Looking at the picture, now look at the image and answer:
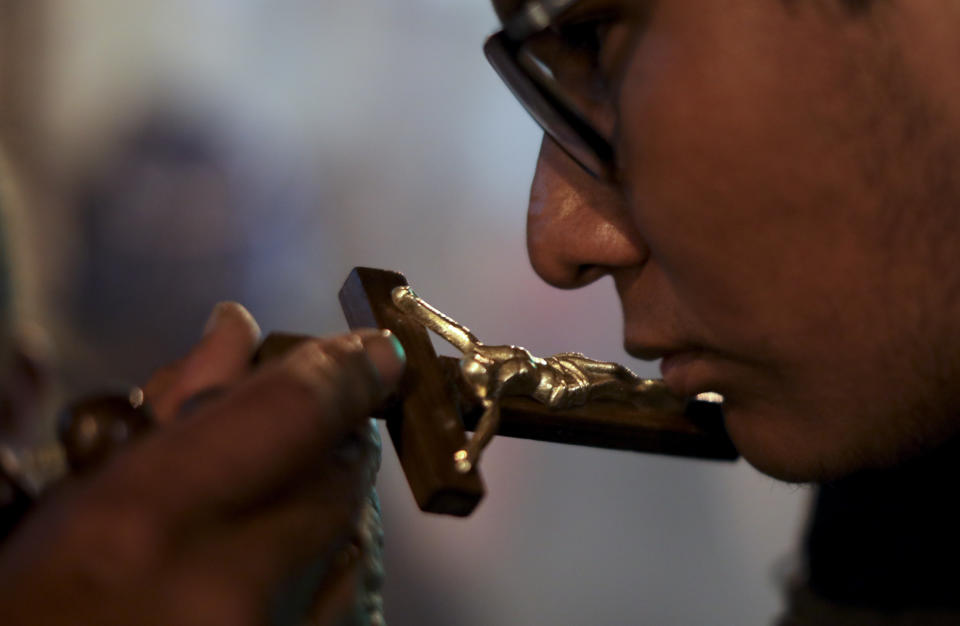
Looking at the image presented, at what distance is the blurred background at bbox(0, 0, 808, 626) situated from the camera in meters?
1.68

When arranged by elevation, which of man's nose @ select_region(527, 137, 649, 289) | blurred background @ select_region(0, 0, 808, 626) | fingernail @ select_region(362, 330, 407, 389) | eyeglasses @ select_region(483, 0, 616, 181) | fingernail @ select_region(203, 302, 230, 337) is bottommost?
blurred background @ select_region(0, 0, 808, 626)

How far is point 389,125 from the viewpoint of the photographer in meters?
2.07

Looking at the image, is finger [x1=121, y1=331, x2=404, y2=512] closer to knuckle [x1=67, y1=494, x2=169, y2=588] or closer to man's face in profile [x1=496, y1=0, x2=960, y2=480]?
knuckle [x1=67, y1=494, x2=169, y2=588]

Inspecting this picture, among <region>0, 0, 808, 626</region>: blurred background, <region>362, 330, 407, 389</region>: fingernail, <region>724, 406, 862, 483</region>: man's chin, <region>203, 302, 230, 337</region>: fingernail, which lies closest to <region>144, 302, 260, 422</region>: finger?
<region>203, 302, 230, 337</region>: fingernail

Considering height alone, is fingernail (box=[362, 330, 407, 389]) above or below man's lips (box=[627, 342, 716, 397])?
above

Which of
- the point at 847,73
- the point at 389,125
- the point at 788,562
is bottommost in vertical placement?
the point at 788,562

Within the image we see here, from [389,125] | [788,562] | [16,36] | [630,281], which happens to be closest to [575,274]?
[630,281]

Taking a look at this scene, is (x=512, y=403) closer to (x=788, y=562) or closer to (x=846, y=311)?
(x=846, y=311)

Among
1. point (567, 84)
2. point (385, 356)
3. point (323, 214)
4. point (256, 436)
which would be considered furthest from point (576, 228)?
point (323, 214)

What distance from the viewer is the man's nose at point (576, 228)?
0.63 meters

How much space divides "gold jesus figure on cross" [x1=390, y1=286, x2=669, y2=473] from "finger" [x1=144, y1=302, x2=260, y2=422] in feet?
0.45

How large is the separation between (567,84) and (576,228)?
99mm

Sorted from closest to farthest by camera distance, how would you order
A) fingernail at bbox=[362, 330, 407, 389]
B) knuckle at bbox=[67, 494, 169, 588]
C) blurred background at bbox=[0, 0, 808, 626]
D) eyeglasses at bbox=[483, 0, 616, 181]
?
knuckle at bbox=[67, 494, 169, 588], fingernail at bbox=[362, 330, 407, 389], eyeglasses at bbox=[483, 0, 616, 181], blurred background at bbox=[0, 0, 808, 626]

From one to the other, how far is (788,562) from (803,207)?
0.59 m
